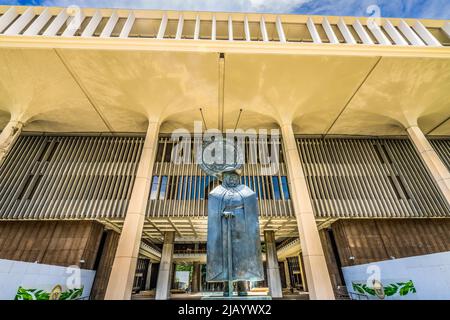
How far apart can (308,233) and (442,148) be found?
31.3ft

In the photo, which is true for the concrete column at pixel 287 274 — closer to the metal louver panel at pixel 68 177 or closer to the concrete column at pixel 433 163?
the concrete column at pixel 433 163

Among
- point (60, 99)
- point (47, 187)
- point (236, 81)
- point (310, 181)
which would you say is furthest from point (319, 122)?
point (47, 187)

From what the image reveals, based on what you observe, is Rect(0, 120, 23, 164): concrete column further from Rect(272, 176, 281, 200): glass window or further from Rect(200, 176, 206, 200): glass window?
Rect(272, 176, 281, 200): glass window

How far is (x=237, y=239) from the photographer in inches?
97.8

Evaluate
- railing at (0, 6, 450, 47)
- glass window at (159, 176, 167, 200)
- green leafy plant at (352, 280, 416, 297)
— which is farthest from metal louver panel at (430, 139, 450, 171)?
glass window at (159, 176, 167, 200)

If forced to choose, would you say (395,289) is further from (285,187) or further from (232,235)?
(232,235)

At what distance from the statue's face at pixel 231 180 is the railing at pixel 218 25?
671 cm

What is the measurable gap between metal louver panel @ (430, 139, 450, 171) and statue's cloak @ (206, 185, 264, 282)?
13.0 meters

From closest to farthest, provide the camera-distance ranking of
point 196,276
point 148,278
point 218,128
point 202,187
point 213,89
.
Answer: point 213,89 → point 202,187 → point 218,128 → point 196,276 → point 148,278

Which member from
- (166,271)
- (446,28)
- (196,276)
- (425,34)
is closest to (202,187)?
(166,271)

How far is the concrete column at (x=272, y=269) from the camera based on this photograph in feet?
38.6

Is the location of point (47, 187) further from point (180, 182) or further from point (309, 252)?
point (309, 252)

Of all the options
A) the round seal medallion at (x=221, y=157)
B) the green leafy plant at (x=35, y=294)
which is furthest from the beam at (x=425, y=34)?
the green leafy plant at (x=35, y=294)

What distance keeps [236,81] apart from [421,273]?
8.09 metres
